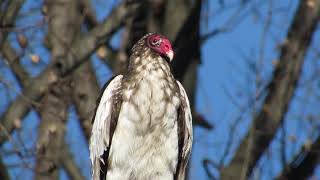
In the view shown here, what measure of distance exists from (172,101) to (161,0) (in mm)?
3798

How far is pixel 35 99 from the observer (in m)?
10.8

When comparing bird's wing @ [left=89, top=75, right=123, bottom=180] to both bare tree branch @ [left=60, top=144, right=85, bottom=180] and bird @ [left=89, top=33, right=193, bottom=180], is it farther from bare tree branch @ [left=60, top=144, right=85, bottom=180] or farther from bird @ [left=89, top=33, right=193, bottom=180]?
bare tree branch @ [left=60, top=144, right=85, bottom=180]

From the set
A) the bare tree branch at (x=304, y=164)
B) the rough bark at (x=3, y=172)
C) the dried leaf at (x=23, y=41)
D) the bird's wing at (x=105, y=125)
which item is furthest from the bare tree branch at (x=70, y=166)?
the bird's wing at (x=105, y=125)

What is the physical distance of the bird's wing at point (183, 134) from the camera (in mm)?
8719

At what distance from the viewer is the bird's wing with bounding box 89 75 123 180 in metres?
8.57

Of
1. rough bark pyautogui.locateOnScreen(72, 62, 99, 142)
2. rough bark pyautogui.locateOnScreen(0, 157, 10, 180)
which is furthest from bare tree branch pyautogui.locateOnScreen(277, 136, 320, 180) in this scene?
rough bark pyautogui.locateOnScreen(0, 157, 10, 180)

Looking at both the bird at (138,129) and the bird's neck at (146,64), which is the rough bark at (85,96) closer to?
the bird's neck at (146,64)

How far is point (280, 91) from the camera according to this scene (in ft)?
40.4

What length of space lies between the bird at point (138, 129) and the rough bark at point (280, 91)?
2.69 metres

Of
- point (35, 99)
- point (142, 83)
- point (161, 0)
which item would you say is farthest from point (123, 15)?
point (142, 83)

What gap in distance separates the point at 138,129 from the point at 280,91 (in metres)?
4.01

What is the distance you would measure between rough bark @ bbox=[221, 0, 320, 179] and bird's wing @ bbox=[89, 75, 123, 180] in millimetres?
2825

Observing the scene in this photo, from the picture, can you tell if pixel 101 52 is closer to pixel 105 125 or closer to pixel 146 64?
pixel 146 64

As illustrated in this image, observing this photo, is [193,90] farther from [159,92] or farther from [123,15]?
[159,92]
